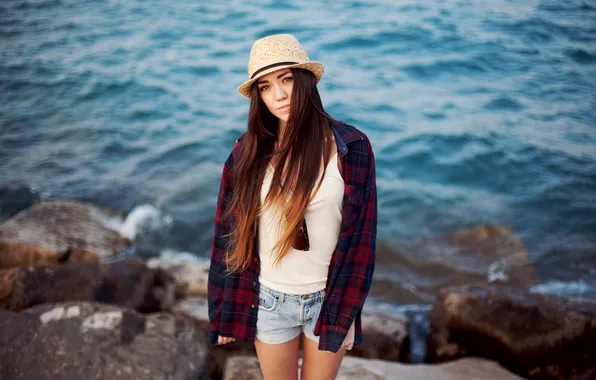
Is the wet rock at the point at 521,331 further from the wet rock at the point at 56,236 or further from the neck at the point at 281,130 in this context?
the wet rock at the point at 56,236

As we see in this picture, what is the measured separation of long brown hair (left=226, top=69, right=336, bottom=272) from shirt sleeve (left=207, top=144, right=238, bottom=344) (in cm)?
5

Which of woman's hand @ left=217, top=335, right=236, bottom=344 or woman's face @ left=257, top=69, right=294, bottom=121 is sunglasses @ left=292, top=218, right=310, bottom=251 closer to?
woman's face @ left=257, top=69, right=294, bottom=121

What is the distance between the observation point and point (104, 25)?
13.0 meters

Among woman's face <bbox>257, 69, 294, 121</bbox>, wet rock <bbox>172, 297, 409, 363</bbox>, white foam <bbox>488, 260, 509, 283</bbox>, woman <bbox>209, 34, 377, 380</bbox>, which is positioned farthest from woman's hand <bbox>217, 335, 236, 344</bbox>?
white foam <bbox>488, 260, 509, 283</bbox>

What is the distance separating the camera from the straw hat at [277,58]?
2.42 metres

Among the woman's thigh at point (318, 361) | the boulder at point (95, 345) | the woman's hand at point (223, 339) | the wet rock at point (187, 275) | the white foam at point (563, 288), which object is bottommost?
the white foam at point (563, 288)

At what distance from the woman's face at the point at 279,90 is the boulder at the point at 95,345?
6.79 feet

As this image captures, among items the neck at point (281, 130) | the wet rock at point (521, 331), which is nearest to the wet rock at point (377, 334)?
the wet rock at point (521, 331)

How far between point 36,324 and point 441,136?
264 inches

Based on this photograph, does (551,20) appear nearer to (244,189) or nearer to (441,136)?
(441,136)

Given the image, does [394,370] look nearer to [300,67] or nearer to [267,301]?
[267,301]

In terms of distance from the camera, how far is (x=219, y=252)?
2.80 meters

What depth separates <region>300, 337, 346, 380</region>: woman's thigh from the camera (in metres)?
2.79

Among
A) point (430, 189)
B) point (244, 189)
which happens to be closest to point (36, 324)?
point (244, 189)
